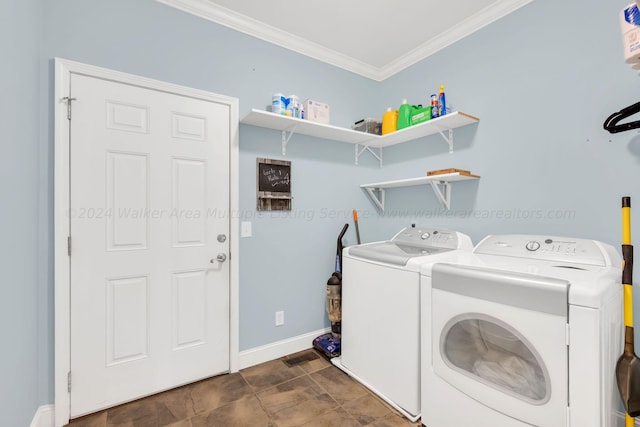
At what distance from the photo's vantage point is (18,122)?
1312 mm

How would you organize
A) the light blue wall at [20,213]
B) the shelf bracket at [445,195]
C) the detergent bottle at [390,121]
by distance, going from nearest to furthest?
the light blue wall at [20,213]
the shelf bracket at [445,195]
the detergent bottle at [390,121]

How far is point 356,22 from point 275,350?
8.76ft

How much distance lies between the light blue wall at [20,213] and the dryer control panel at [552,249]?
2381 millimetres

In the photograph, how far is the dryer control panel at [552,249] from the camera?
142 centimetres

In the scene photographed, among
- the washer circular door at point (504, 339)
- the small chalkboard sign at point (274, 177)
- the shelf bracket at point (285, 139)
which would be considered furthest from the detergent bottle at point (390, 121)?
the washer circular door at point (504, 339)

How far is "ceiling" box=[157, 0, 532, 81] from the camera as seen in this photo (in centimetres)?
204

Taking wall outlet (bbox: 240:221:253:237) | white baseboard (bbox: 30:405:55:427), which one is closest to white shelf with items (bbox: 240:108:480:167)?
wall outlet (bbox: 240:221:253:237)

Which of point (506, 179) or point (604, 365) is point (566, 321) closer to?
point (604, 365)

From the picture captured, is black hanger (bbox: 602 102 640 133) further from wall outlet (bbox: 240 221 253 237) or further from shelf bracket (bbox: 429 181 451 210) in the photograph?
wall outlet (bbox: 240 221 253 237)

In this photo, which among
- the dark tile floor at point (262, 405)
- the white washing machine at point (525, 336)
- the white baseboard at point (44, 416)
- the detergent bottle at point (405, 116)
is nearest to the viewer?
the white washing machine at point (525, 336)

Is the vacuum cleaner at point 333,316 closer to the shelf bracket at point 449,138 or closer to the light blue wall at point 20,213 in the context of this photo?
the shelf bracket at point 449,138

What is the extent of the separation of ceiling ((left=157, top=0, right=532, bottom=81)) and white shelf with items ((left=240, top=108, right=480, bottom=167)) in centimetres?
70

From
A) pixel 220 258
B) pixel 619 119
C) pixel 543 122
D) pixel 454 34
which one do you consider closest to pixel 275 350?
pixel 220 258

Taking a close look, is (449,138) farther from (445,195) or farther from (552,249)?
(552,249)
